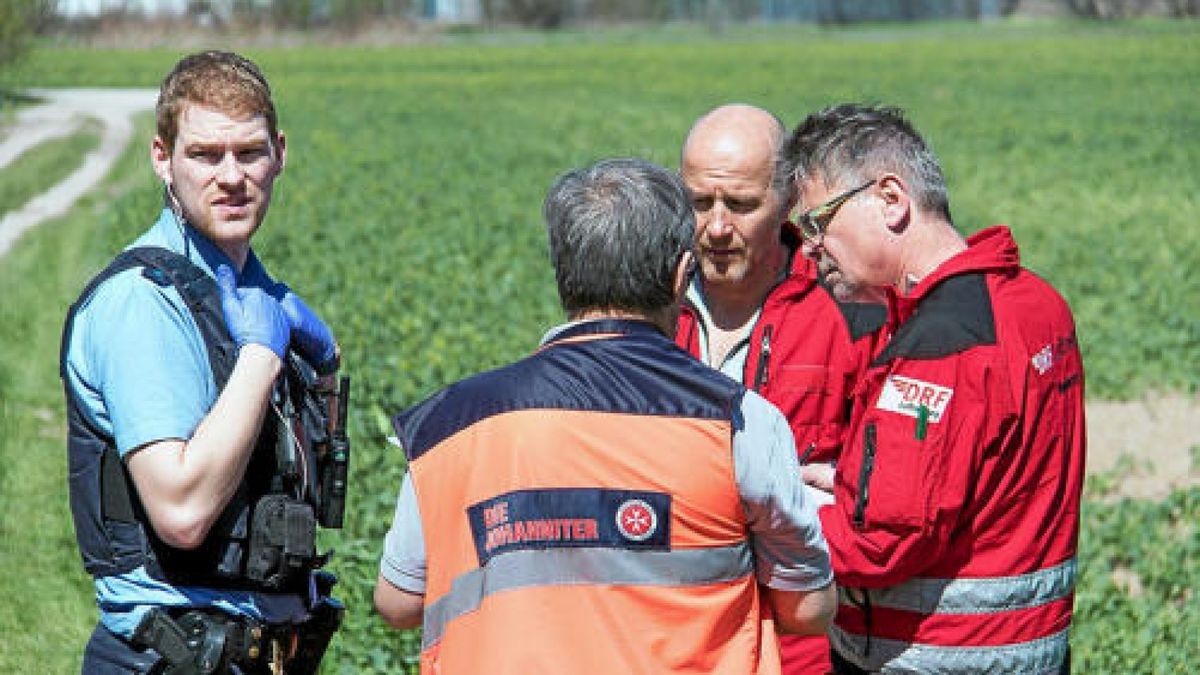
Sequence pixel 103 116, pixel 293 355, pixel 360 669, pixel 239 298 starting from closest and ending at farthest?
pixel 239 298, pixel 293 355, pixel 360 669, pixel 103 116

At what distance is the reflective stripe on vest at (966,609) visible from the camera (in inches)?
141

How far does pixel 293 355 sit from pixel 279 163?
15.3 inches

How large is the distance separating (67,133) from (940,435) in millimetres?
34248

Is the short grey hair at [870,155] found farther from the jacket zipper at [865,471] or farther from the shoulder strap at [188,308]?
the shoulder strap at [188,308]

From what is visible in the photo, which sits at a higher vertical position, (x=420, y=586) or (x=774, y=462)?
(x=774, y=462)

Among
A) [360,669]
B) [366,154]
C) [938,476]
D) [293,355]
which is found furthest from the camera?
[366,154]

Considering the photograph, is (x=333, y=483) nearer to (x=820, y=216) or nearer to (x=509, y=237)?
(x=820, y=216)

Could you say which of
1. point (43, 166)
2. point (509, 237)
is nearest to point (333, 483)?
point (509, 237)

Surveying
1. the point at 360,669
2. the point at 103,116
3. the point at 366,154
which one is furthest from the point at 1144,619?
the point at 103,116

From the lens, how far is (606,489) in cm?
310

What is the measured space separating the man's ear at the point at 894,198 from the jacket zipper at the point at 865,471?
1.36ft

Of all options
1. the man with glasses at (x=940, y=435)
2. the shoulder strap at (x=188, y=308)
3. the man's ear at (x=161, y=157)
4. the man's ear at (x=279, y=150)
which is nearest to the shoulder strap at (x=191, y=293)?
the shoulder strap at (x=188, y=308)

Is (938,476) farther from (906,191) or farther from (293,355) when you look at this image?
(293,355)

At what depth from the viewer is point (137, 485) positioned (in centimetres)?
344
